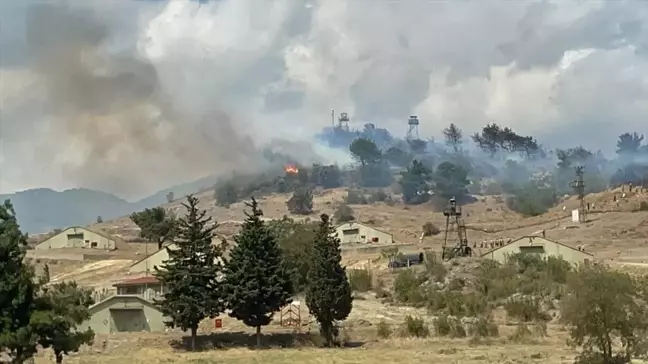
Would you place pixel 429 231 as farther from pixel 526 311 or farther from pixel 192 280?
pixel 192 280

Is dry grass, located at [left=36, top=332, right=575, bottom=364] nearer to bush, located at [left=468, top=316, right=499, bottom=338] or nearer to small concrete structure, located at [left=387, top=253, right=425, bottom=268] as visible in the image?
bush, located at [left=468, top=316, right=499, bottom=338]

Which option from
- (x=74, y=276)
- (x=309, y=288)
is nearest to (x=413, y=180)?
(x=74, y=276)

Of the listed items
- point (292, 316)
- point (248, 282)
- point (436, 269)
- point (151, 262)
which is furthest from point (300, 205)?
point (248, 282)

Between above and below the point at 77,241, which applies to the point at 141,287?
below

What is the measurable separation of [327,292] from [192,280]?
862 centimetres

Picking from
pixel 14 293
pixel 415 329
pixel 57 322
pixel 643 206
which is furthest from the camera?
pixel 643 206

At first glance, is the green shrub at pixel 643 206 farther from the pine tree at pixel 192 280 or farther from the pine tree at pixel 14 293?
the pine tree at pixel 14 293

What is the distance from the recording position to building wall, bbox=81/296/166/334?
5994 cm

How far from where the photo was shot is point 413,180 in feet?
543

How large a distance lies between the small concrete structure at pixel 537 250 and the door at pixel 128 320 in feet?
114

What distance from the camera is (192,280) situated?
5469 centimetres

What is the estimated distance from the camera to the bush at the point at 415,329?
181ft

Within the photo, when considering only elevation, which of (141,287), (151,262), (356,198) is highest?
(356,198)

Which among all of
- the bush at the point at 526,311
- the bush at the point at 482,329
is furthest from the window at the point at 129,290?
the bush at the point at 526,311
